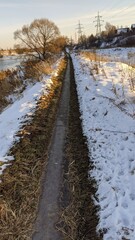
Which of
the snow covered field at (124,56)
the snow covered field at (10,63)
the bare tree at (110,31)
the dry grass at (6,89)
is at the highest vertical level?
the bare tree at (110,31)

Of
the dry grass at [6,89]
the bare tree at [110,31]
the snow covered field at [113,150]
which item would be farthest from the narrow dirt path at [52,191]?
the bare tree at [110,31]

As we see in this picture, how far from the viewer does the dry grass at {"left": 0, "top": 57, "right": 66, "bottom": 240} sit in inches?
188

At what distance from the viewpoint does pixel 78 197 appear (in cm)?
544

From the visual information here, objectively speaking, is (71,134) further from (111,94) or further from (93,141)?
(111,94)

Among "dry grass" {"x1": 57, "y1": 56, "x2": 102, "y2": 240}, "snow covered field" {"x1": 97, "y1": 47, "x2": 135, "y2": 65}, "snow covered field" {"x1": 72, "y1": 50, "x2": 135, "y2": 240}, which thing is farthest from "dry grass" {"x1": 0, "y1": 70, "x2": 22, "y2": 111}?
"dry grass" {"x1": 57, "y1": 56, "x2": 102, "y2": 240}

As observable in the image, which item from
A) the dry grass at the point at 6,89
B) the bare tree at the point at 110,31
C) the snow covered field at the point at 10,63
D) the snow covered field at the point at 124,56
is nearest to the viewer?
the snow covered field at the point at 124,56

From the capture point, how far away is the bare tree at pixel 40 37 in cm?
4562

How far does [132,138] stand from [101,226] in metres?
2.75

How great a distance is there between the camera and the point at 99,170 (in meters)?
6.00

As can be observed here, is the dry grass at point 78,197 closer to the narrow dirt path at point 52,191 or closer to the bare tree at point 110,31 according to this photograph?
the narrow dirt path at point 52,191

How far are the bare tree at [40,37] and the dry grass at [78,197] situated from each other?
39517 millimetres

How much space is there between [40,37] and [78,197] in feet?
144

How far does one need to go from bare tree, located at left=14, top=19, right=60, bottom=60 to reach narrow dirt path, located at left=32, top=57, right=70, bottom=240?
126 feet

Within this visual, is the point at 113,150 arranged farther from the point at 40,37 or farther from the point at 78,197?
the point at 40,37
